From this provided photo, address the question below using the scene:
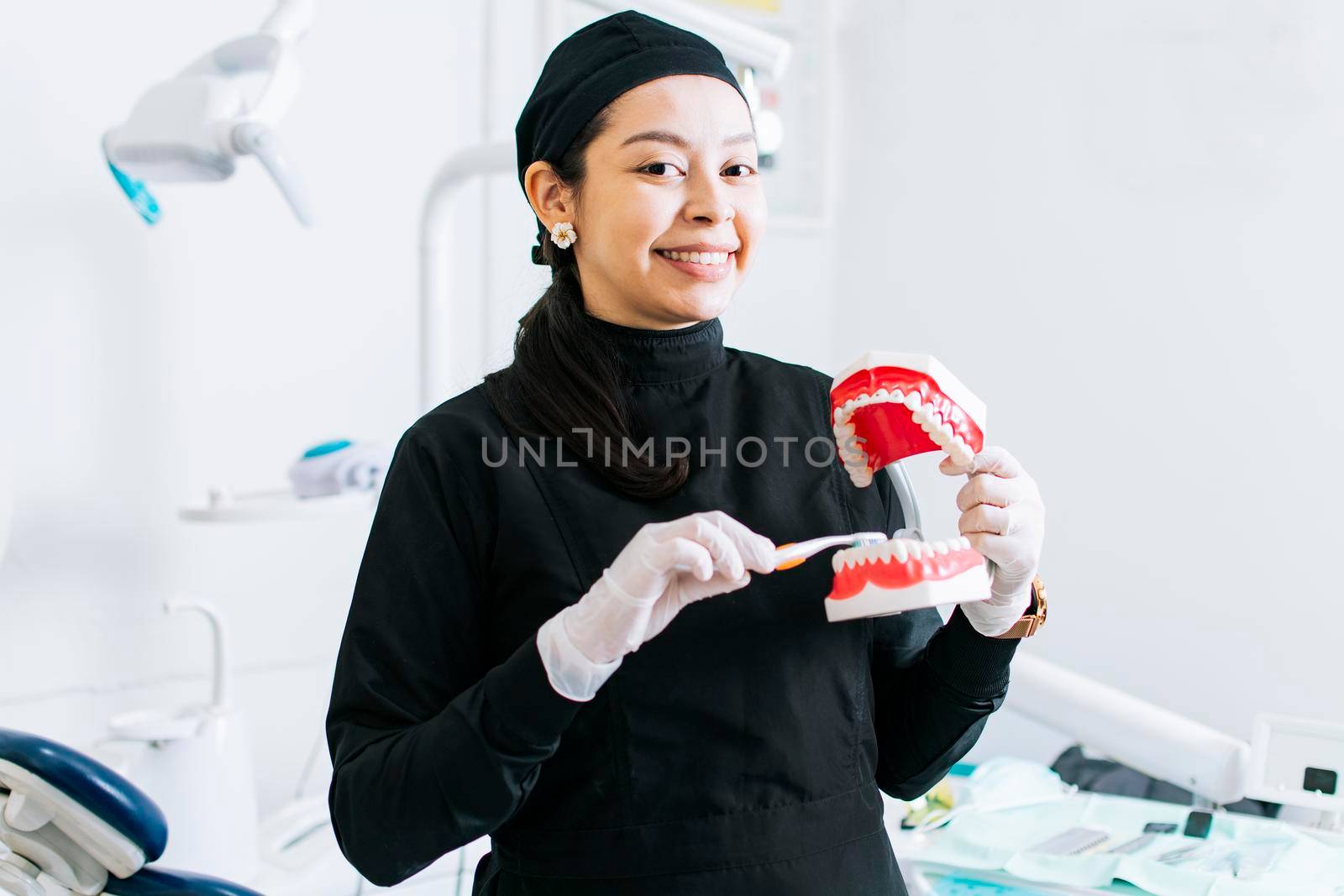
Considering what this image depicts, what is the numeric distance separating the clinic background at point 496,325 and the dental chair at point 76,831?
3.62 ft

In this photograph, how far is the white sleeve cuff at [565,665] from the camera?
835 mm

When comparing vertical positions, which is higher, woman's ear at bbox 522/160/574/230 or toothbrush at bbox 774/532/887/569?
woman's ear at bbox 522/160/574/230

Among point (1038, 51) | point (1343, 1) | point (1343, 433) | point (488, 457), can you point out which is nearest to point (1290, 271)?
point (1343, 433)

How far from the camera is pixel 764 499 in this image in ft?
3.57

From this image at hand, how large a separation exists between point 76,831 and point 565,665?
545 millimetres

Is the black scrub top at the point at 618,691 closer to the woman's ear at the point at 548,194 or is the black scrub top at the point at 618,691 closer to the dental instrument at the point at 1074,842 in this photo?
the woman's ear at the point at 548,194

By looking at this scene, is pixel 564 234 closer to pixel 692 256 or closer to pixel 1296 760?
pixel 692 256

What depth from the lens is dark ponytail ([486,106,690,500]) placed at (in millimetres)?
1040

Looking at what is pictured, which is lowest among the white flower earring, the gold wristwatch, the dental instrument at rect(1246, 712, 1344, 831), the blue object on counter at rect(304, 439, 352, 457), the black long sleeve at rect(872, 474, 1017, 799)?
the dental instrument at rect(1246, 712, 1344, 831)

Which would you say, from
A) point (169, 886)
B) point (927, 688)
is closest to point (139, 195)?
point (169, 886)

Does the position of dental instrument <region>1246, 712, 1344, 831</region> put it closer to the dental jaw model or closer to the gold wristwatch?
the gold wristwatch

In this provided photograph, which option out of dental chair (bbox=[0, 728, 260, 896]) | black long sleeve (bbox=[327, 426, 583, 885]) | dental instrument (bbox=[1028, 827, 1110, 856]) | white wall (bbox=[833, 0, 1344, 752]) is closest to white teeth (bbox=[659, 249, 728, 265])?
black long sleeve (bbox=[327, 426, 583, 885])

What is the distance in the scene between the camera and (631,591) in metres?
0.84

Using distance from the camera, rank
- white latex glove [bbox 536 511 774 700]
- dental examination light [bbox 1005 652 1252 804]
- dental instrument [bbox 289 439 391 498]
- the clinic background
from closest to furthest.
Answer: white latex glove [bbox 536 511 774 700]
dental examination light [bbox 1005 652 1252 804]
dental instrument [bbox 289 439 391 498]
the clinic background
